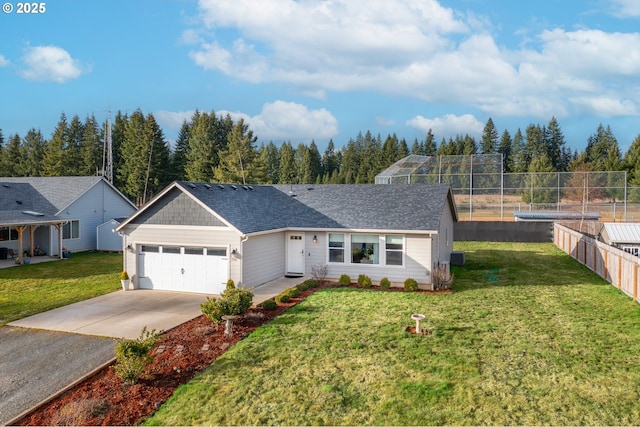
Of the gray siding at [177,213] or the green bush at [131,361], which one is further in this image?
the gray siding at [177,213]

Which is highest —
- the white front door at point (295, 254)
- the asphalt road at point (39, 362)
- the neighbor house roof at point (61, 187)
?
the neighbor house roof at point (61, 187)

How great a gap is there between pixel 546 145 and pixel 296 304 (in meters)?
77.8

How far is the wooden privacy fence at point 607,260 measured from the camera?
13789mm

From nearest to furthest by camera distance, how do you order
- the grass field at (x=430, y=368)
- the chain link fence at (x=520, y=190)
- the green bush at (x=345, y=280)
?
1. the grass field at (x=430, y=368)
2. the green bush at (x=345, y=280)
3. the chain link fence at (x=520, y=190)

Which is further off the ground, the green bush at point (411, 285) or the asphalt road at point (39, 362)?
the green bush at point (411, 285)

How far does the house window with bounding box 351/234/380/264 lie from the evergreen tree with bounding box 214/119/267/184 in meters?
36.3

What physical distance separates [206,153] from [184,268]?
140ft

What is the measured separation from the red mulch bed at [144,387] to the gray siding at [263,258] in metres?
4.40

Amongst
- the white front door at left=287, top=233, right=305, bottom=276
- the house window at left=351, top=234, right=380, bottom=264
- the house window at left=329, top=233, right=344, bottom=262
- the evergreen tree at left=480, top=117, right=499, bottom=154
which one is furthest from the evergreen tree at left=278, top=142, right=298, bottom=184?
the house window at left=351, top=234, right=380, bottom=264

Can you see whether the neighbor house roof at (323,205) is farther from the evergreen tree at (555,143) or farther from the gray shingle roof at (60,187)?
the evergreen tree at (555,143)

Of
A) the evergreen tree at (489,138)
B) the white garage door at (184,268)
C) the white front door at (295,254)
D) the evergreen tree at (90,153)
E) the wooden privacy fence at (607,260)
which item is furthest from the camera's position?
the evergreen tree at (489,138)

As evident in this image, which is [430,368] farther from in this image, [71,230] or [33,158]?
[33,158]

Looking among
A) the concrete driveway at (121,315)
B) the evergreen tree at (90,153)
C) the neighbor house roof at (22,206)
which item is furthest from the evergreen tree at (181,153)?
the concrete driveway at (121,315)

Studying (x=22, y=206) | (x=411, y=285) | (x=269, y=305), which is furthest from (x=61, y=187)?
(x=411, y=285)
